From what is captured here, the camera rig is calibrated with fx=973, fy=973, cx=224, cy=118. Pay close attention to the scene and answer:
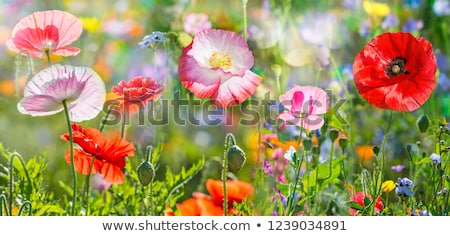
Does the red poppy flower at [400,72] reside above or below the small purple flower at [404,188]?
above

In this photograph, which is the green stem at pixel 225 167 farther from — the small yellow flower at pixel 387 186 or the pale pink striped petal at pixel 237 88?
the small yellow flower at pixel 387 186

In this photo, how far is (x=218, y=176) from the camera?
1296 millimetres

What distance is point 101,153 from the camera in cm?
119

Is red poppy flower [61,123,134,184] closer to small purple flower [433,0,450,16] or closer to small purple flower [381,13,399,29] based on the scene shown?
small purple flower [381,13,399,29]

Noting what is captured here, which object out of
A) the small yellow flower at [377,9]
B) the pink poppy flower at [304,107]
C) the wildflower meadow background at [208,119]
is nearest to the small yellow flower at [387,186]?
the wildflower meadow background at [208,119]

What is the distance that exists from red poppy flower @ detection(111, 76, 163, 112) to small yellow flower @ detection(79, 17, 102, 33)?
0.85ft

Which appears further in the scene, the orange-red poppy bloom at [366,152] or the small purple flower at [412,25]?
the small purple flower at [412,25]

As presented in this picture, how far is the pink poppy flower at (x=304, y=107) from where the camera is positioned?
1229 millimetres

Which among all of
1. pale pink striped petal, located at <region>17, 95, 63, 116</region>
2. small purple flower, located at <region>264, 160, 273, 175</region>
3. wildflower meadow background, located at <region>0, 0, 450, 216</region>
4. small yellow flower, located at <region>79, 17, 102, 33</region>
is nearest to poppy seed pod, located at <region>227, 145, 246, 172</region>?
wildflower meadow background, located at <region>0, 0, 450, 216</region>

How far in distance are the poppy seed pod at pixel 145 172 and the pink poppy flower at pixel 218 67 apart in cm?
13

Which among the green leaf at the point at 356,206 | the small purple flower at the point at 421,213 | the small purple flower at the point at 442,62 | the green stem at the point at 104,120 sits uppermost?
the small purple flower at the point at 442,62

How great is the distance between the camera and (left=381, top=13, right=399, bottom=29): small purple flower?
155cm
